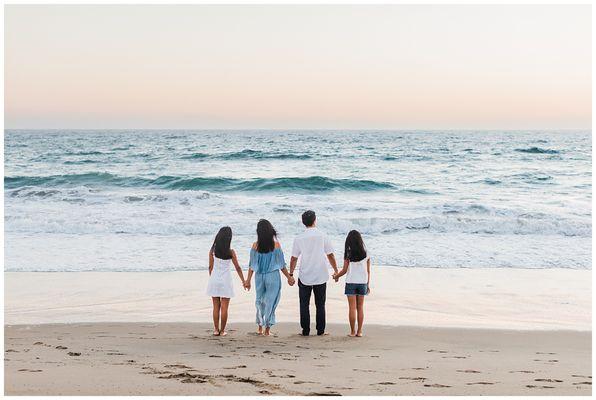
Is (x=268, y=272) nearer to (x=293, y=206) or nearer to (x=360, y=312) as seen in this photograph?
(x=360, y=312)

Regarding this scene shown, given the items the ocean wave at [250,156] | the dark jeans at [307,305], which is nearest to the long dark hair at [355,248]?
the dark jeans at [307,305]

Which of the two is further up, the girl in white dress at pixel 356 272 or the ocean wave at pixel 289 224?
the girl in white dress at pixel 356 272

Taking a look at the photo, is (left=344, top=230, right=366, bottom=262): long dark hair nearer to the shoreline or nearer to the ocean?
the shoreline

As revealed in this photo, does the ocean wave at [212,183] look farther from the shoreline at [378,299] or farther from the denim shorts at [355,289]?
the denim shorts at [355,289]

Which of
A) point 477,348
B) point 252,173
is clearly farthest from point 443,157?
point 477,348

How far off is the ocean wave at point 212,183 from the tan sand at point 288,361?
70.6 ft

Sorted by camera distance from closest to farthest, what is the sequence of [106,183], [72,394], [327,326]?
1. [72,394]
2. [327,326]
3. [106,183]

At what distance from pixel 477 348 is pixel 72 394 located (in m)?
4.58

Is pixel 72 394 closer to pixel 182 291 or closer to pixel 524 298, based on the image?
pixel 182 291

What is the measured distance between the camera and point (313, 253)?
831 cm

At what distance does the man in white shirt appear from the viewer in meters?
8.30

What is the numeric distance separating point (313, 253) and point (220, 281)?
1.19 metres

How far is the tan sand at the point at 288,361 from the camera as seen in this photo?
18.7ft

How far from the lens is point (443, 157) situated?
4569 cm
